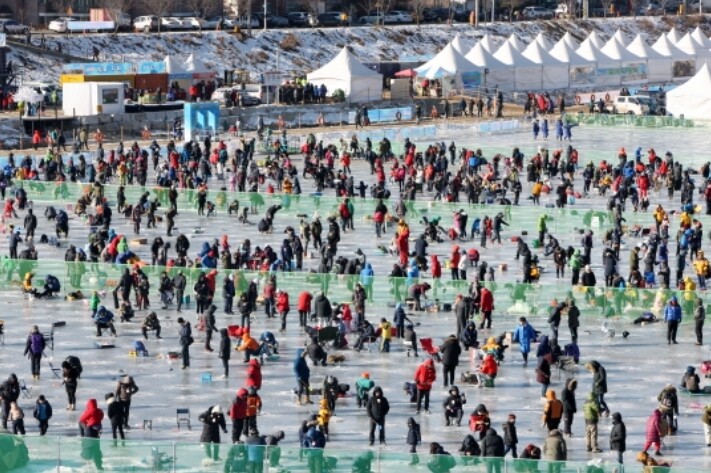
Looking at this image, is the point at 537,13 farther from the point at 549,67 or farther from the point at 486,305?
the point at 486,305

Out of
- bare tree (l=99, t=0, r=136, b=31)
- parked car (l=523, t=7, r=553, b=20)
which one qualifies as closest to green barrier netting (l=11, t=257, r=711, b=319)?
bare tree (l=99, t=0, r=136, b=31)

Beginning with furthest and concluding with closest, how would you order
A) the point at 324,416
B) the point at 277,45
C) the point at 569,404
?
the point at 277,45
the point at 569,404
the point at 324,416

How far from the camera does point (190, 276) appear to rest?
3369 cm

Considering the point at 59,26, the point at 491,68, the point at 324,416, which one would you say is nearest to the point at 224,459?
the point at 324,416

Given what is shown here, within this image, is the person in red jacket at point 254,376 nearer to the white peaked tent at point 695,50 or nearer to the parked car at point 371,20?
the white peaked tent at point 695,50

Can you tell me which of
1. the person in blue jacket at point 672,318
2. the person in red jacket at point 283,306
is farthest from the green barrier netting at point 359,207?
the person in red jacket at point 283,306

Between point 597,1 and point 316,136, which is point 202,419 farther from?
point 597,1

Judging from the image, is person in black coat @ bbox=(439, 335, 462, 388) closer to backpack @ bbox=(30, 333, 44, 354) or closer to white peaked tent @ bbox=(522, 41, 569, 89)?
backpack @ bbox=(30, 333, 44, 354)

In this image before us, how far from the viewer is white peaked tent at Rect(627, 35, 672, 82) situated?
86.7 meters

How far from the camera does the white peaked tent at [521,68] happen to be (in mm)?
80375

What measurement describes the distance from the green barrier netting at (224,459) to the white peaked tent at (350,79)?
5311 cm

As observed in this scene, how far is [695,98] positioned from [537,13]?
159 feet

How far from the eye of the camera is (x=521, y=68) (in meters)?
80.6

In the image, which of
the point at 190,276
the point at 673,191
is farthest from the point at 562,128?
the point at 190,276
